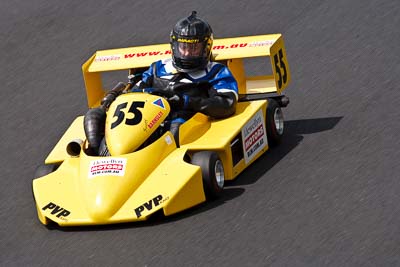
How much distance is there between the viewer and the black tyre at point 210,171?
372 inches

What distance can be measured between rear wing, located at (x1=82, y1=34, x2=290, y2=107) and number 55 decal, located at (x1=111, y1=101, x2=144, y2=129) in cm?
149

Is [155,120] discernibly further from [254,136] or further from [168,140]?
[254,136]

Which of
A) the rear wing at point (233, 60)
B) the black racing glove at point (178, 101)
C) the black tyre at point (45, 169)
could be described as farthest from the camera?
the rear wing at point (233, 60)

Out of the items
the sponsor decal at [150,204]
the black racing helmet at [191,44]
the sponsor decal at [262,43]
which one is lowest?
the sponsor decal at [150,204]

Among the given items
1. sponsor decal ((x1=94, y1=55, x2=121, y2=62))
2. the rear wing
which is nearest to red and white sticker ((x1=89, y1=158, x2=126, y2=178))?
the rear wing

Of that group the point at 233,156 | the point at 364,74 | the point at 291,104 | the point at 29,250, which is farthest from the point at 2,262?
the point at 364,74

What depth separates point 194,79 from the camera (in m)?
10.7

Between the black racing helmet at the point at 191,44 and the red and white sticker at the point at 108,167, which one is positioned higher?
the black racing helmet at the point at 191,44

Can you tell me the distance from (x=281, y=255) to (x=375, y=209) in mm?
1027

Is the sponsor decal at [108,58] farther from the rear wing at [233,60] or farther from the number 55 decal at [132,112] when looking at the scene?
the number 55 decal at [132,112]

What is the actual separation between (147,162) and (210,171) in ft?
1.69

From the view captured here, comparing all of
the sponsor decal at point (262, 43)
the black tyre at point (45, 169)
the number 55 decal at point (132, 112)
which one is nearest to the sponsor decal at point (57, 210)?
the black tyre at point (45, 169)

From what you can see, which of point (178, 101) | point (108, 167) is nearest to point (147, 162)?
point (108, 167)

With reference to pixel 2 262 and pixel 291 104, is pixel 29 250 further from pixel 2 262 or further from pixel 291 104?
pixel 291 104
